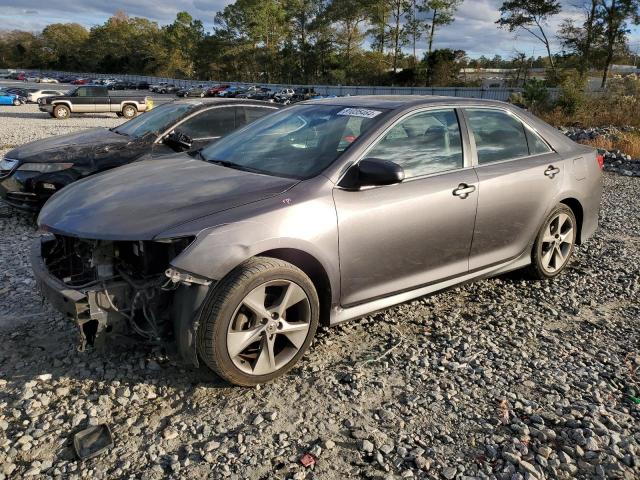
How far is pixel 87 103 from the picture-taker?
2497cm

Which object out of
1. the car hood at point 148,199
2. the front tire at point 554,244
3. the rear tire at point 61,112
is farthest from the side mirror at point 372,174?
the rear tire at point 61,112

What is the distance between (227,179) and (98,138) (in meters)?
4.29

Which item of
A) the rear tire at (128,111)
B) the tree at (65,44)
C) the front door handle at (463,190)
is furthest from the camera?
the tree at (65,44)

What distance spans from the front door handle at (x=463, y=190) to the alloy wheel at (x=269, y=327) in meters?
1.43

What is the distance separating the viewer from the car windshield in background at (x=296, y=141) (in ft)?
11.4

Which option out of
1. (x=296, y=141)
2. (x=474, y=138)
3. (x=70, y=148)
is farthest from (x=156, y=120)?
(x=474, y=138)

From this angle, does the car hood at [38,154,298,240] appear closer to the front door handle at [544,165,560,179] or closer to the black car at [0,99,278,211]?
the front door handle at [544,165,560,179]

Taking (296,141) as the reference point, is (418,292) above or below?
below

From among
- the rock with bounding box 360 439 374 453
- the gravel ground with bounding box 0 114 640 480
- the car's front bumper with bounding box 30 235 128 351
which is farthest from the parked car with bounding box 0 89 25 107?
the rock with bounding box 360 439 374 453

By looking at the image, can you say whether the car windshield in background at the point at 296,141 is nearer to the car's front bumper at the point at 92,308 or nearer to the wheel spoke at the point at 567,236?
the car's front bumper at the point at 92,308

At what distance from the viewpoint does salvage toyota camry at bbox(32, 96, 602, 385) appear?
2807 mm

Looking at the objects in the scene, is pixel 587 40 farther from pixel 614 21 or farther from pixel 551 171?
pixel 551 171

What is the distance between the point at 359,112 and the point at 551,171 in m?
1.86

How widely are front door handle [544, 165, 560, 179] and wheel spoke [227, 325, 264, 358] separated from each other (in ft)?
9.53
